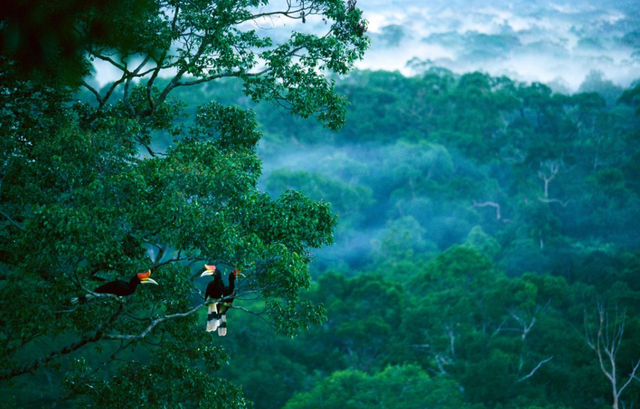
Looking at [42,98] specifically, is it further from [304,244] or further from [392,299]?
[392,299]

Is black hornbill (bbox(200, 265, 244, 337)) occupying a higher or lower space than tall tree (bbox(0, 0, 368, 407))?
lower

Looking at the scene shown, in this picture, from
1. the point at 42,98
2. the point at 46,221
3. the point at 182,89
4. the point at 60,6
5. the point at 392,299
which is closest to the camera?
the point at 46,221

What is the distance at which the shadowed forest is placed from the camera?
6.59 metres

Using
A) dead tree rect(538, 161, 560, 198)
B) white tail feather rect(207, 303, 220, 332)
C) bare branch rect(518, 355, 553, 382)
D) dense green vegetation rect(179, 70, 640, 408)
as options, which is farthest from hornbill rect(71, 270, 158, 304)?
dead tree rect(538, 161, 560, 198)

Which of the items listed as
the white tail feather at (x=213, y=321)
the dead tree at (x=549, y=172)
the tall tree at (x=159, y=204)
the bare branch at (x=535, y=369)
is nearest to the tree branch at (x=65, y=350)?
the tall tree at (x=159, y=204)

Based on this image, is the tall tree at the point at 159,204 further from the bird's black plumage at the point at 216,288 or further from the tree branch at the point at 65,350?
the bird's black plumage at the point at 216,288

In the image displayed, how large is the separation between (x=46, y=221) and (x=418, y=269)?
26.9 m

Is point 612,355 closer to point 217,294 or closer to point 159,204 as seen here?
point 217,294

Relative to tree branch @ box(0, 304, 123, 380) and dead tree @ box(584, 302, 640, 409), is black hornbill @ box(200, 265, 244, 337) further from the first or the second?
dead tree @ box(584, 302, 640, 409)

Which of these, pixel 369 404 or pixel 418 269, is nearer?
pixel 369 404

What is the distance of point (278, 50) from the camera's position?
8.13 meters

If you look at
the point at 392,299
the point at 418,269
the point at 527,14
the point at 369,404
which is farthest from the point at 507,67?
the point at 369,404

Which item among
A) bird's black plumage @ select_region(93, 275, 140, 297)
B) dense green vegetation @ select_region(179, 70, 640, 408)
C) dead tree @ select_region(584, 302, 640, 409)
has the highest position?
dense green vegetation @ select_region(179, 70, 640, 408)

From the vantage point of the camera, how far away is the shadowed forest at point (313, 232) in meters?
6.59
